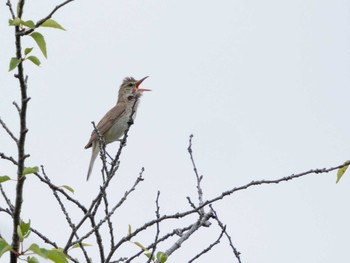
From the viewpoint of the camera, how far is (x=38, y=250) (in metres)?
2.54

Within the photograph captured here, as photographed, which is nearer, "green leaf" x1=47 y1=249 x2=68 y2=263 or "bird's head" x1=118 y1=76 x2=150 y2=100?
"green leaf" x1=47 y1=249 x2=68 y2=263

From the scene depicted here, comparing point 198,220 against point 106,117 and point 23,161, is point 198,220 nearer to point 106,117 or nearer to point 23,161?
point 23,161

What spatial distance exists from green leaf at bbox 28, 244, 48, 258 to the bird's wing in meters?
9.08

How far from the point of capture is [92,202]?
3.57m

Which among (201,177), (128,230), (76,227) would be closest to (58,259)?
(76,227)

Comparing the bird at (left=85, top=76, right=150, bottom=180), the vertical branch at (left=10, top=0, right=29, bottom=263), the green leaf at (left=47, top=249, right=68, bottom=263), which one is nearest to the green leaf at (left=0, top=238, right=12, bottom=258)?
the vertical branch at (left=10, top=0, right=29, bottom=263)

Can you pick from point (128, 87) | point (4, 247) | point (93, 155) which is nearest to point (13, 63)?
point (4, 247)

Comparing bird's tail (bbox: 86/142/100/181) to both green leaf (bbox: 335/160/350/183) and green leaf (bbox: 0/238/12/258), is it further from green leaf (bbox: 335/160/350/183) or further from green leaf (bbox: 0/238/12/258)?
A: green leaf (bbox: 0/238/12/258)

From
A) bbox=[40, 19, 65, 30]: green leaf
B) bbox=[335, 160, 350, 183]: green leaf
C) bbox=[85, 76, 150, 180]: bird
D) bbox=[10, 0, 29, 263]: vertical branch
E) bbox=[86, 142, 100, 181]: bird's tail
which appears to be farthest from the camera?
bbox=[85, 76, 150, 180]: bird

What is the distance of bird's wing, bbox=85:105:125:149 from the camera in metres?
11.7

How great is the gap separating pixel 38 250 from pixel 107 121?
9317mm

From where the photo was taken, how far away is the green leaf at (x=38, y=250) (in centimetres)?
253

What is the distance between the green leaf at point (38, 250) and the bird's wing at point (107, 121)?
908 centimetres

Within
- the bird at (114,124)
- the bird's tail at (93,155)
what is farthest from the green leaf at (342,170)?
the bird's tail at (93,155)
